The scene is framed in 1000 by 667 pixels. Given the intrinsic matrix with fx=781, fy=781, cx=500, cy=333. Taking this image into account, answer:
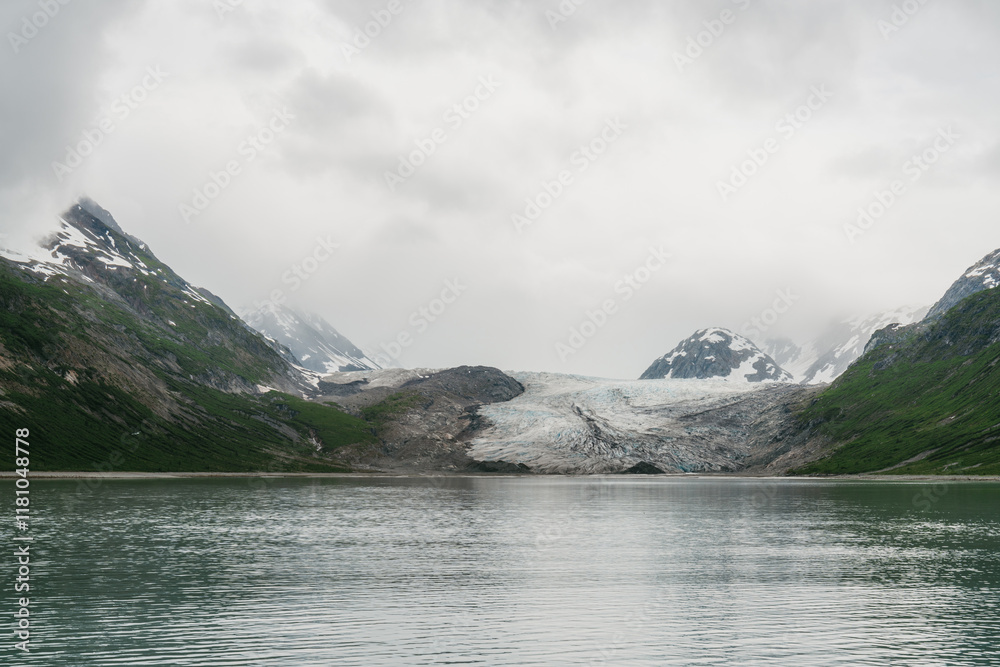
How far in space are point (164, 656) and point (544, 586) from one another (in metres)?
23.3

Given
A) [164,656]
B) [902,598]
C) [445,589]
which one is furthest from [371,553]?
[902,598]

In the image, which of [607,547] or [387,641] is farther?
[607,547]

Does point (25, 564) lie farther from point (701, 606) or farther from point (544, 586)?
point (701, 606)

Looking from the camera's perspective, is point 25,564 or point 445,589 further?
point 25,564

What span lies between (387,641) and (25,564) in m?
31.9

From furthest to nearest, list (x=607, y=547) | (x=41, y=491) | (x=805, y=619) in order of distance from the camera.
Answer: (x=41, y=491)
(x=607, y=547)
(x=805, y=619)

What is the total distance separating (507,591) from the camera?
4559cm

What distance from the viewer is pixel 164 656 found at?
30344 millimetres

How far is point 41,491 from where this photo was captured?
128500 mm

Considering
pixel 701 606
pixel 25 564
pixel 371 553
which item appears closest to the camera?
pixel 701 606

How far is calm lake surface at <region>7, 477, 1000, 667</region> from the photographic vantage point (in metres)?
32.1

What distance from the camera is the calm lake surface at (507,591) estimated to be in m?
32.1

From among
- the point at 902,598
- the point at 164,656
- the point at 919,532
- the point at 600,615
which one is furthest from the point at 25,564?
the point at 919,532

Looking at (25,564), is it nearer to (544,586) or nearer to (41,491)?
(544,586)
